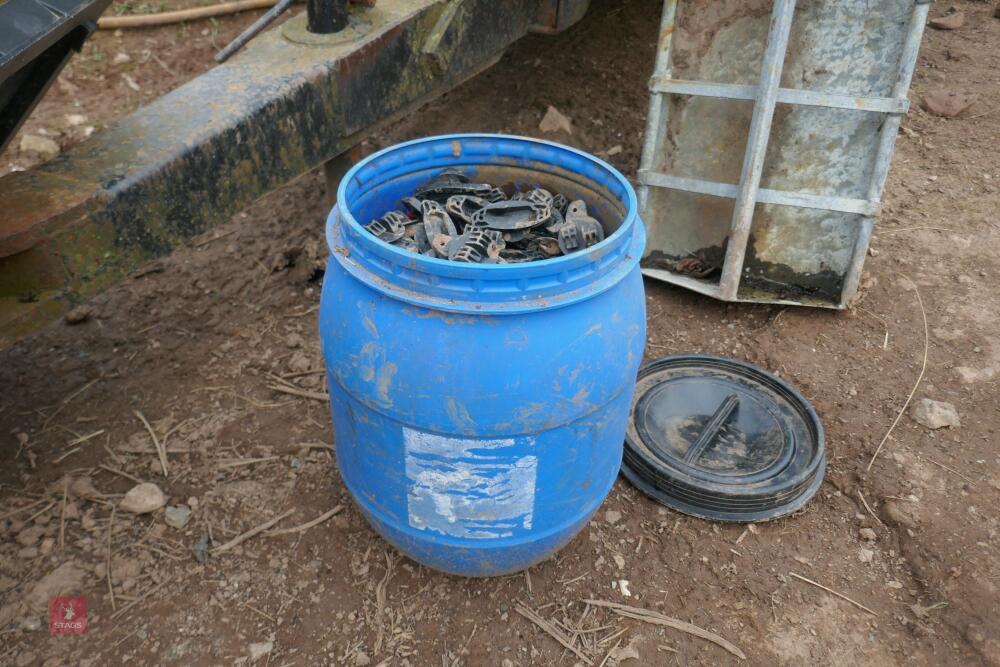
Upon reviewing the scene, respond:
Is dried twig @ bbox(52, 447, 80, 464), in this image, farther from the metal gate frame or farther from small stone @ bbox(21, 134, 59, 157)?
the metal gate frame

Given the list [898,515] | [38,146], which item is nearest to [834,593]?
[898,515]

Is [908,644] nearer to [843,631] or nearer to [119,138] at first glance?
[843,631]

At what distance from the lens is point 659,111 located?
11.5 ft

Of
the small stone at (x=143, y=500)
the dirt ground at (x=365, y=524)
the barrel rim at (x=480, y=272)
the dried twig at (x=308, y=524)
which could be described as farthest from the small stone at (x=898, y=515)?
the small stone at (x=143, y=500)

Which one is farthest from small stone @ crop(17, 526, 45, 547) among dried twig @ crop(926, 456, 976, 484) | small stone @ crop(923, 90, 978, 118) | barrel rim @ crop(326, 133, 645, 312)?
small stone @ crop(923, 90, 978, 118)

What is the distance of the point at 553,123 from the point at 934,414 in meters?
2.51

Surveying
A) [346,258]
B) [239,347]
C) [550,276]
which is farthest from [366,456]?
[239,347]

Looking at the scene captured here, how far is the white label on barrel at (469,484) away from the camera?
1960 millimetres

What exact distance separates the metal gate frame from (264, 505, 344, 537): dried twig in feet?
6.03

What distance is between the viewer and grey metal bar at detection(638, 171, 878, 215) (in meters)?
3.36

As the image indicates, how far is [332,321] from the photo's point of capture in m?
2.02

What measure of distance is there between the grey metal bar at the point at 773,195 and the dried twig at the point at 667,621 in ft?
6.09

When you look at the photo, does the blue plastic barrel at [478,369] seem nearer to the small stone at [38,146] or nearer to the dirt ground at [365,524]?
the dirt ground at [365,524]

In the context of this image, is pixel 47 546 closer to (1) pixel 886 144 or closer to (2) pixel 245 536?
(2) pixel 245 536
